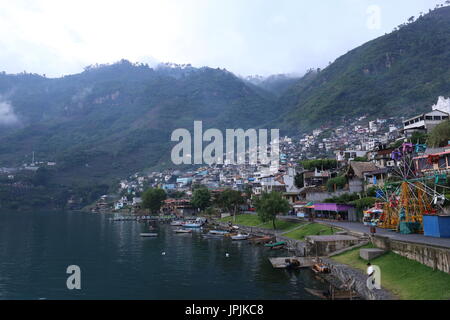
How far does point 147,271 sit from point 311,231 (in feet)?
84.7

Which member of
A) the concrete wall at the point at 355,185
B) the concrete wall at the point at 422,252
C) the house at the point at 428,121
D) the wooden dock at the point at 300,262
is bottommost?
the wooden dock at the point at 300,262

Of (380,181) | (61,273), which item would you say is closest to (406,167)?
(380,181)

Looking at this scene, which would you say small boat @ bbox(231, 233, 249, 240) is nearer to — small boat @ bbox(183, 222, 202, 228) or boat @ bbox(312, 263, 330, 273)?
small boat @ bbox(183, 222, 202, 228)

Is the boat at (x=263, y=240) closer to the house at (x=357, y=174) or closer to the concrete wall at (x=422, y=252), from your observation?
the house at (x=357, y=174)

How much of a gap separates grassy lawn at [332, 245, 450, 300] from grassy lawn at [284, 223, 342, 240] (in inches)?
625

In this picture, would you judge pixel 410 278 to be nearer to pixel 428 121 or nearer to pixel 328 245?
pixel 328 245

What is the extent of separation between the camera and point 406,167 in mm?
40344

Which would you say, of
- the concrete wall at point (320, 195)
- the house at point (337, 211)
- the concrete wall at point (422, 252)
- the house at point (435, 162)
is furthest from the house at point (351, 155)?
the concrete wall at point (422, 252)

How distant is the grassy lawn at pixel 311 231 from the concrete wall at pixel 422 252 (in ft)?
51.2

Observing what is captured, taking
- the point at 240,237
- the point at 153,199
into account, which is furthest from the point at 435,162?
the point at 153,199

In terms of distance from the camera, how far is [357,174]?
67.0 m

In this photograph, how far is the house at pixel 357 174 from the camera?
66.4m
